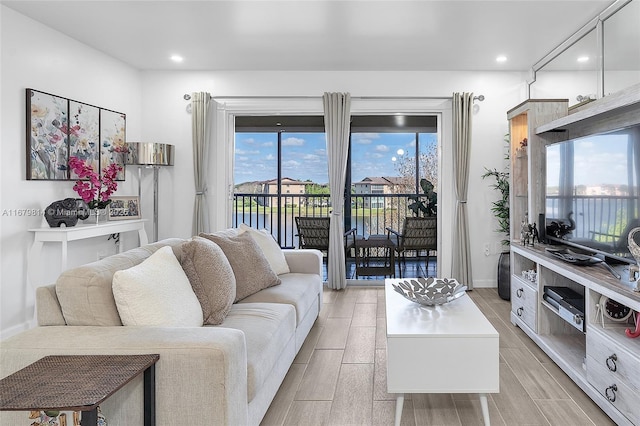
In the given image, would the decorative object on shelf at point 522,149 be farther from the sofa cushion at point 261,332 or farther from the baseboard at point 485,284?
the sofa cushion at point 261,332

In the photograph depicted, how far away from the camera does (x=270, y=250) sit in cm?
351

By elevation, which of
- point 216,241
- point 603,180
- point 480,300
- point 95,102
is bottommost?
point 480,300

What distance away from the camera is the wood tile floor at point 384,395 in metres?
2.12

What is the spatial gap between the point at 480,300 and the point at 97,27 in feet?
15.3

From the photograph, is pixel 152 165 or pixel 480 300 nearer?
pixel 480 300

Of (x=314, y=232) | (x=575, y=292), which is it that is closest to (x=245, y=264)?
(x=575, y=292)

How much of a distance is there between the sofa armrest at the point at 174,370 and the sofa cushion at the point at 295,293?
1163mm

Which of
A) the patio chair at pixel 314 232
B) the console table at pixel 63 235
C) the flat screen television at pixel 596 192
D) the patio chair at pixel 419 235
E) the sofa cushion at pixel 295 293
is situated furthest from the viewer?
the patio chair at pixel 419 235

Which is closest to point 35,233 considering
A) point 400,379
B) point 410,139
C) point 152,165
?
point 152,165

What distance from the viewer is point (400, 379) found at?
1980 millimetres

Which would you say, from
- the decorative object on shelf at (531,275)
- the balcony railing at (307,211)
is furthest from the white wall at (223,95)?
the balcony railing at (307,211)

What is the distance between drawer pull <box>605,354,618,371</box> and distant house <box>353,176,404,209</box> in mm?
5286

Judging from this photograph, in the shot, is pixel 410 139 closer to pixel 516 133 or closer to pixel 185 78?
pixel 516 133

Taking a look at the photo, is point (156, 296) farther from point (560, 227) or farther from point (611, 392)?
point (560, 227)
